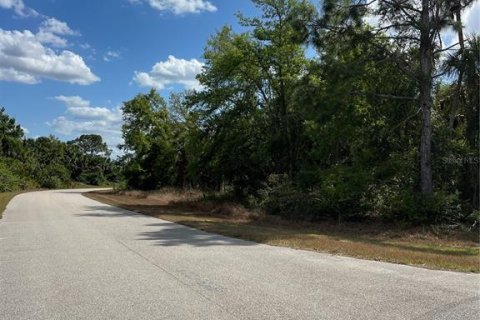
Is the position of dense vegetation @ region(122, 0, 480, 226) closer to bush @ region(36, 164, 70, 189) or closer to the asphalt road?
the asphalt road

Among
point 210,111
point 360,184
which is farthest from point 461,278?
point 210,111

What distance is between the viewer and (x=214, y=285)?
7.32 m

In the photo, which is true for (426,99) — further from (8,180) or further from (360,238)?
(8,180)

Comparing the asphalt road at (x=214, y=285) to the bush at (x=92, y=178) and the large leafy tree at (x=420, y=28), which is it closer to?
the large leafy tree at (x=420, y=28)

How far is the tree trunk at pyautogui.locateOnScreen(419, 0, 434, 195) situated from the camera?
750 inches

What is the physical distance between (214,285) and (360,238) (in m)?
9.58

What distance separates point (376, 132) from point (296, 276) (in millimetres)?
14650

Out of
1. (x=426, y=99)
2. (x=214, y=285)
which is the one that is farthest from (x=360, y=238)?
(x=214, y=285)

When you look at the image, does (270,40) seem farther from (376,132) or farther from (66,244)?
(66,244)

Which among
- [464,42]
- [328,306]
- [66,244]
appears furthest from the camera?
[464,42]

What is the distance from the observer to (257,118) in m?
29.8

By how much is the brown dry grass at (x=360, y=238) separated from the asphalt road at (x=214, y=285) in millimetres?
833

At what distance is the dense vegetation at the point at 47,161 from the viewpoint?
7444cm

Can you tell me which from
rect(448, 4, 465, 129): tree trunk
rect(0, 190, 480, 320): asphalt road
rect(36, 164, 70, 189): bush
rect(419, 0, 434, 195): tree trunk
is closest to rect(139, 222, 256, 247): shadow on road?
rect(0, 190, 480, 320): asphalt road
